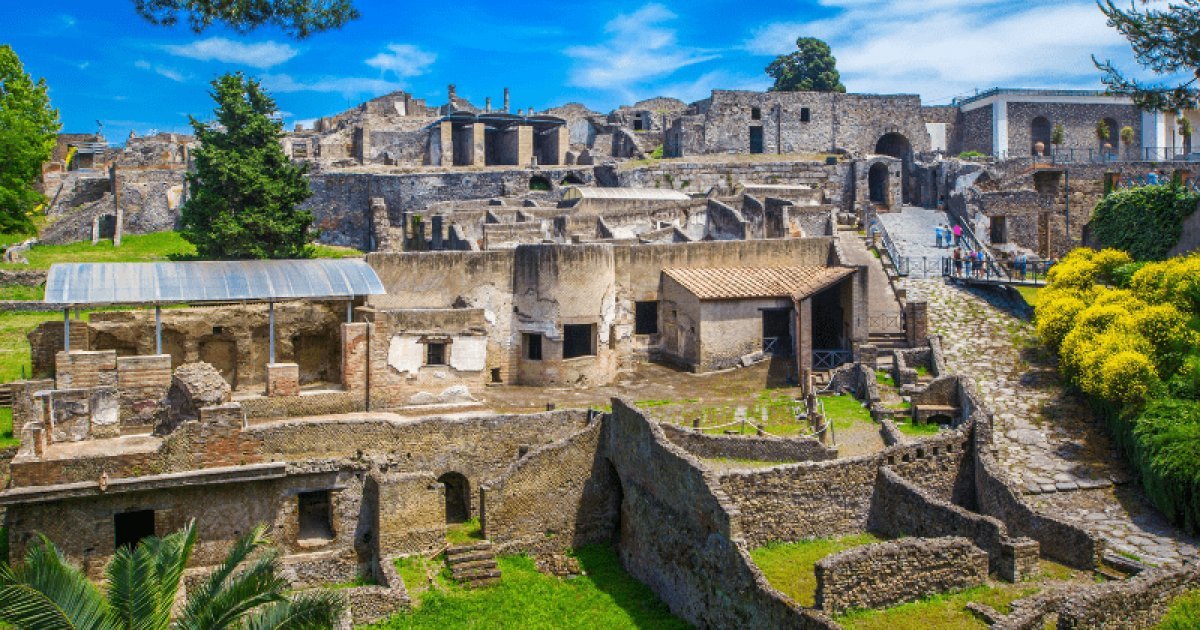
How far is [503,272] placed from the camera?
27.2 metres

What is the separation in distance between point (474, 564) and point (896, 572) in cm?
794

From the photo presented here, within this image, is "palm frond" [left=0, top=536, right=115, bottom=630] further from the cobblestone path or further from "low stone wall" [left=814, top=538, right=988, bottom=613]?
the cobblestone path

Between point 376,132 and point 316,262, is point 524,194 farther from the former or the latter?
point 316,262

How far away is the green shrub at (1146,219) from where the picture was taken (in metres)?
28.3

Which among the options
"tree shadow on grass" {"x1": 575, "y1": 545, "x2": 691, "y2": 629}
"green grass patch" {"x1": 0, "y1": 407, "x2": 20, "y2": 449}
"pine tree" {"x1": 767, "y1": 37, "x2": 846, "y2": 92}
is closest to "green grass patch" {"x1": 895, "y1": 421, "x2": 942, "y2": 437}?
"tree shadow on grass" {"x1": 575, "y1": 545, "x2": 691, "y2": 629}

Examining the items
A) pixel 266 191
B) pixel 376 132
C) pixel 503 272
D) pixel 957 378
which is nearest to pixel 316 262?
pixel 503 272

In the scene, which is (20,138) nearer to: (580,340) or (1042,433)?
(580,340)

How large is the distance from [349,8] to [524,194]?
968 inches

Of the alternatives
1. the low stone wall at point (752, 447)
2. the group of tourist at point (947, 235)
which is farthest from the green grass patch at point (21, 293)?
the group of tourist at point (947, 235)

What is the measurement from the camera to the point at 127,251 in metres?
36.2

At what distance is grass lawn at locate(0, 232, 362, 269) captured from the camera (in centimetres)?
3422

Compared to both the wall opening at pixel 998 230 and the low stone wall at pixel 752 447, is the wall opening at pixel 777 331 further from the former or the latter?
the wall opening at pixel 998 230

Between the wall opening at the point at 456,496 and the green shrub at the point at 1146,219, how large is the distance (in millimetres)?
18443

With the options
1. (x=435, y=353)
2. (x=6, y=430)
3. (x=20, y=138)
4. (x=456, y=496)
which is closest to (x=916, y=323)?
(x=435, y=353)
